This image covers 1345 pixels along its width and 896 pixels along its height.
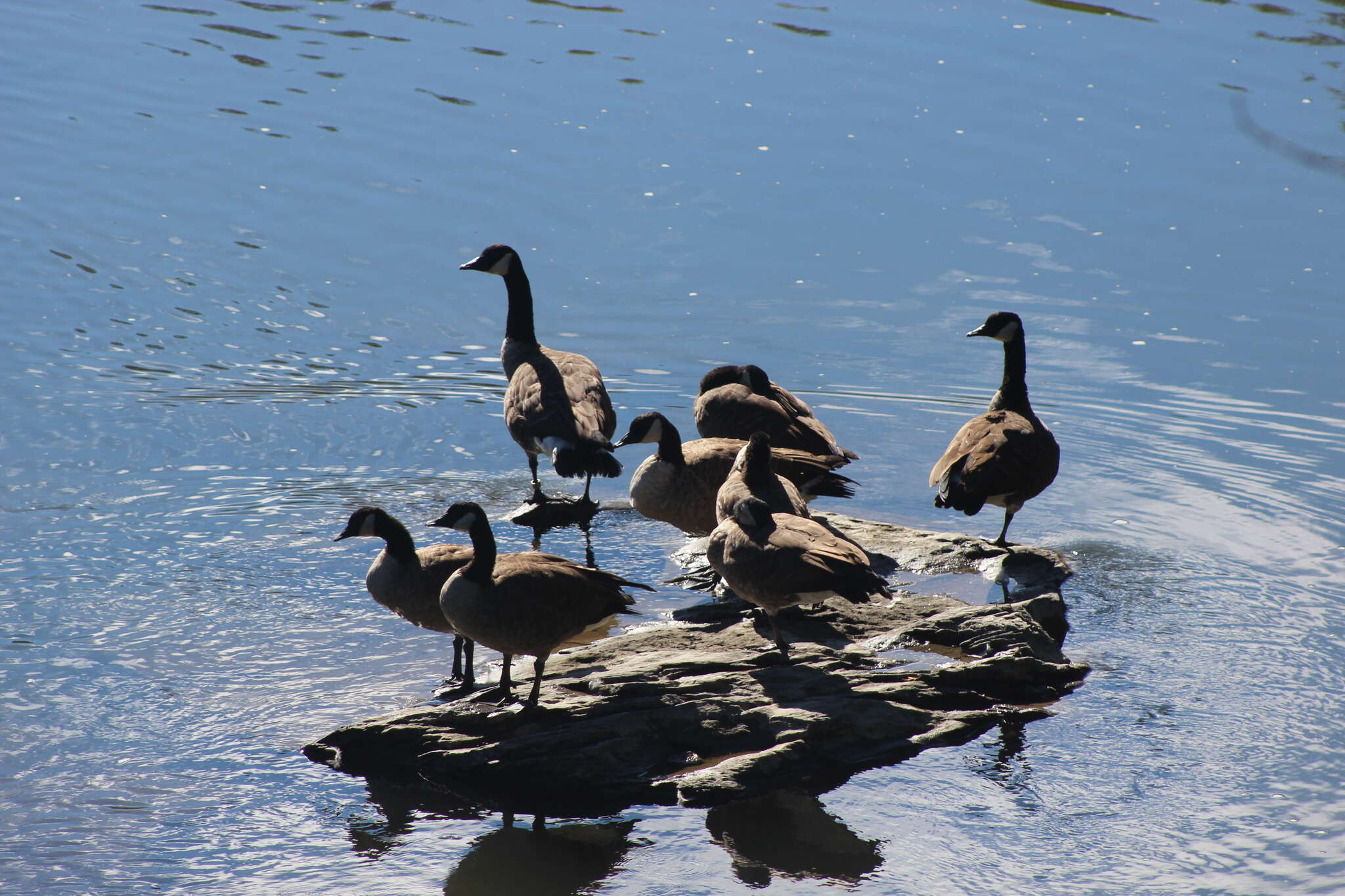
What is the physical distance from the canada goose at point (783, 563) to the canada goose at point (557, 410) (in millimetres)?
2665

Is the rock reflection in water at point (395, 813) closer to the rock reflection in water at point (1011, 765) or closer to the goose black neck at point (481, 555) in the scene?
the goose black neck at point (481, 555)

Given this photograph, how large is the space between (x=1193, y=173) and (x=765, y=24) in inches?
332

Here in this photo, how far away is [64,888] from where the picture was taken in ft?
19.4

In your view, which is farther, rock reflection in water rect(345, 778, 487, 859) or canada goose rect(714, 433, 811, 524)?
canada goose rect(714, 433, 811, 524)

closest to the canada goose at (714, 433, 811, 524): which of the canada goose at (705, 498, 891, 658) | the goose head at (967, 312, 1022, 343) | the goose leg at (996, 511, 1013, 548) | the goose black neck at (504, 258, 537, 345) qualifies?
the canada goose at (705, 498, 891, 658)

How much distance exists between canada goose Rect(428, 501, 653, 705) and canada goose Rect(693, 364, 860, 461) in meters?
3.23

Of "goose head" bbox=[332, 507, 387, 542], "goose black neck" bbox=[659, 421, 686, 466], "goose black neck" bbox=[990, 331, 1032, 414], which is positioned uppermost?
"goose black neck" bbox=[990, 331, 1032, 414]

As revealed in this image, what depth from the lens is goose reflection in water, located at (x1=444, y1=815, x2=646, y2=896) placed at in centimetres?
598

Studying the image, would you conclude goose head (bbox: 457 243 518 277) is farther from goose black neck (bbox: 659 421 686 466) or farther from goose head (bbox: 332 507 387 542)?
goose head (bbox: 332 507 387 542)

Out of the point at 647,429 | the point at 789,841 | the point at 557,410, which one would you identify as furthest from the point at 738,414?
the point at 789,841

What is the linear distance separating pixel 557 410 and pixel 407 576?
3331 millimetres

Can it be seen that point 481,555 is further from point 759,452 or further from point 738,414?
point 738,414

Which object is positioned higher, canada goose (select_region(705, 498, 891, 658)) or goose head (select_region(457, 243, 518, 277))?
goose head (select_region(457, 243, 518, 277))

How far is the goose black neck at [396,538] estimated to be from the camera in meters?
7.81
